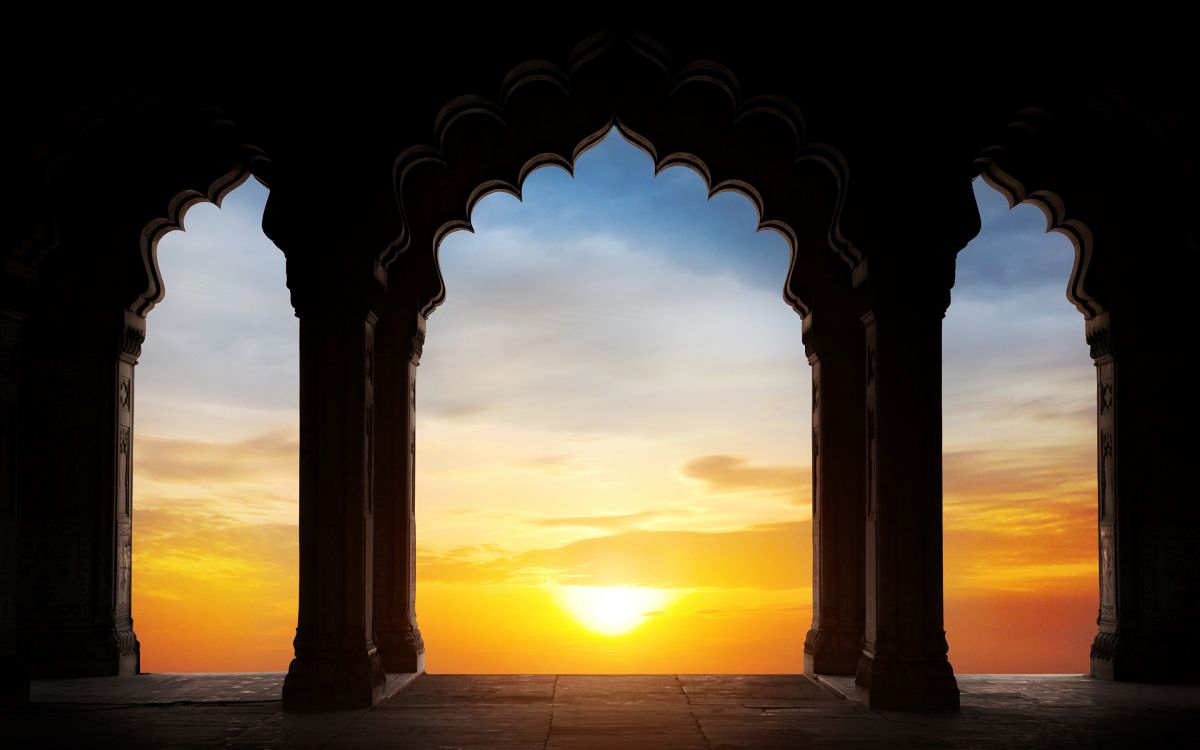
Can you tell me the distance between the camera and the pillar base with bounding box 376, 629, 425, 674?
47.3 feet

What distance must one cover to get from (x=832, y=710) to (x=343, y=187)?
7047 millimetres

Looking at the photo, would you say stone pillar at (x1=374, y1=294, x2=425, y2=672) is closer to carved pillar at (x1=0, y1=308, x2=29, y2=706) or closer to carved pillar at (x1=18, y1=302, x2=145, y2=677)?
carved pillar at (x1=18, y1=302, x2=145, y2=677)

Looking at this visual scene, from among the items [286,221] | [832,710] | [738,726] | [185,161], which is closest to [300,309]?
[286,221]

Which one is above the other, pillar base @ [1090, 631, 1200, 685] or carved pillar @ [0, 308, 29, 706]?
carved pillar @ [0, 308, 29, 706]

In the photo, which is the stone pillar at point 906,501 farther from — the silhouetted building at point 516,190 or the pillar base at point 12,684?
the pillar base at point 12,684

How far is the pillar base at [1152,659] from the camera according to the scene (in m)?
14.0

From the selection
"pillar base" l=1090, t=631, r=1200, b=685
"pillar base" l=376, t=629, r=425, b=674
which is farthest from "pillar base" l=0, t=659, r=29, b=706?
"pillar base" l=1090, t=631, r=1200, b=685

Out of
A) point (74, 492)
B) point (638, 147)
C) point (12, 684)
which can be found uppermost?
point (638, 147)

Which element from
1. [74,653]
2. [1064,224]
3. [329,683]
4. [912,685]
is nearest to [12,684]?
[74,653]

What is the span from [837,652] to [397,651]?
535 cm

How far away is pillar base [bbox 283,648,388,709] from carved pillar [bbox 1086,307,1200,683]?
891cm

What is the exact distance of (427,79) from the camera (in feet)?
38.3

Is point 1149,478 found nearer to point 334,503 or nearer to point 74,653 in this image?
point 334,503

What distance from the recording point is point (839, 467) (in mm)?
14555
